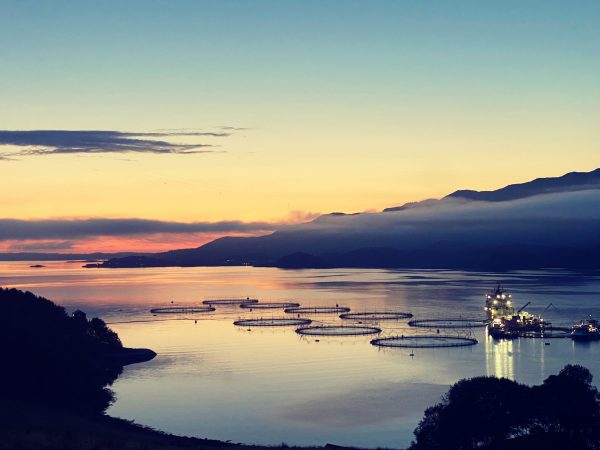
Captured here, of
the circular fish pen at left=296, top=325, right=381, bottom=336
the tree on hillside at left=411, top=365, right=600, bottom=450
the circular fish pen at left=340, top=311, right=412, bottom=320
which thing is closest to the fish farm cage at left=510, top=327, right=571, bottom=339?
the circular fish pen at left=296, top=325, right=381, bottom=336

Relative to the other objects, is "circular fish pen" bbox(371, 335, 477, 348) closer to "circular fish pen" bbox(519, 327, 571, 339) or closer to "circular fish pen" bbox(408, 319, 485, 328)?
"circular fish pen" bbox(519, 327, 571, 339)

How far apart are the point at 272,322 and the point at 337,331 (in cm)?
2415

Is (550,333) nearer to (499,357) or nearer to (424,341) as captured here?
(424,341)

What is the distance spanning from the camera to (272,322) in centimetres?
17012

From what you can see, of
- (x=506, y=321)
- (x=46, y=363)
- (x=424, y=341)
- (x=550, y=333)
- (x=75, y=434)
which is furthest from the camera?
(x=506, y=321)

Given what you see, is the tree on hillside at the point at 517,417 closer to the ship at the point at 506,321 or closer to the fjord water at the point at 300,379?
the fjord water at the point at 300,379

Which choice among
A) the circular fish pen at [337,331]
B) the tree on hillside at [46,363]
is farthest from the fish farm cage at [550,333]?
the tree on hillside at [46,363]

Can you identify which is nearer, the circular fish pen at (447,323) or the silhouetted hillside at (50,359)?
the silhouetted hillside at (50,359)

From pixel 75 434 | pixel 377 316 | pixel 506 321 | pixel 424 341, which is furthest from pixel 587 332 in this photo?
pixel 75 434

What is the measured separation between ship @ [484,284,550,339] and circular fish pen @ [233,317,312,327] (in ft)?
136

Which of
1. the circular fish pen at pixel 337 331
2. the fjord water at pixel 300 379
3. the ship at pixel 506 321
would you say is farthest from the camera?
the ship at pixel 506 321

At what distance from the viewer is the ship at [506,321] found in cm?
14800

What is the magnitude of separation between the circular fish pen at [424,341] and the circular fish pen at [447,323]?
63.8ft

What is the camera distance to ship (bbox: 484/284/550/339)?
486 ft
